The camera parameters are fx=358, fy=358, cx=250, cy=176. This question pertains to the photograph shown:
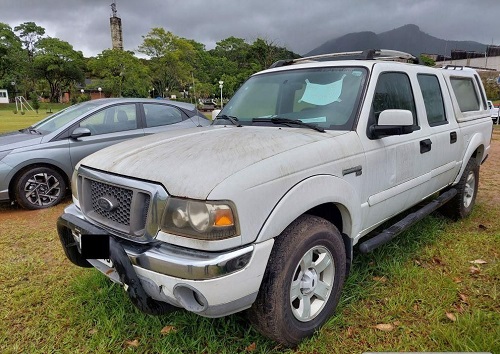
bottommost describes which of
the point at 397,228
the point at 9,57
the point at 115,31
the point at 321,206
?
the point at 397,228

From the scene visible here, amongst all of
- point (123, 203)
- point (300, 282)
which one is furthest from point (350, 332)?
point (123, 203)

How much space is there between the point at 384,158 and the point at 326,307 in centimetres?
120

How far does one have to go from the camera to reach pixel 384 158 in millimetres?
2773

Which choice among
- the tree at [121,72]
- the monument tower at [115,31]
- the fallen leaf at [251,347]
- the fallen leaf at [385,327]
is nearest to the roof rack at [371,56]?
the fallen leaf at [385,327]

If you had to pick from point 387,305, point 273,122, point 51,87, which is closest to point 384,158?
point 273,122

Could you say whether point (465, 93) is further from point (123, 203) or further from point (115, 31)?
point (115, 31)

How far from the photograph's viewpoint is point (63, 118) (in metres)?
5.59

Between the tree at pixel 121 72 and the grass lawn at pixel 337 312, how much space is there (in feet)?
154

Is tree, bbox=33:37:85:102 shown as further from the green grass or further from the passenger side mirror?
the passenger side mirror

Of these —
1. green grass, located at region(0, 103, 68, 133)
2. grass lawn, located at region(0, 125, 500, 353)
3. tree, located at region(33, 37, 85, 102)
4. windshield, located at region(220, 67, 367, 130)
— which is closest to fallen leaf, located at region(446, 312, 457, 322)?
grass lawn, located at region(0, 125, 500, 353)

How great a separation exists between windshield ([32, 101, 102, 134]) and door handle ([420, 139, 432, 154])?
469 cm

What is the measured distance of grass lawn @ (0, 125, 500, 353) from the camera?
2340mm

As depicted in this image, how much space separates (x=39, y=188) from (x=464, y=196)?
5691 mm

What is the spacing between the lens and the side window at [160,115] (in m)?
5.96
